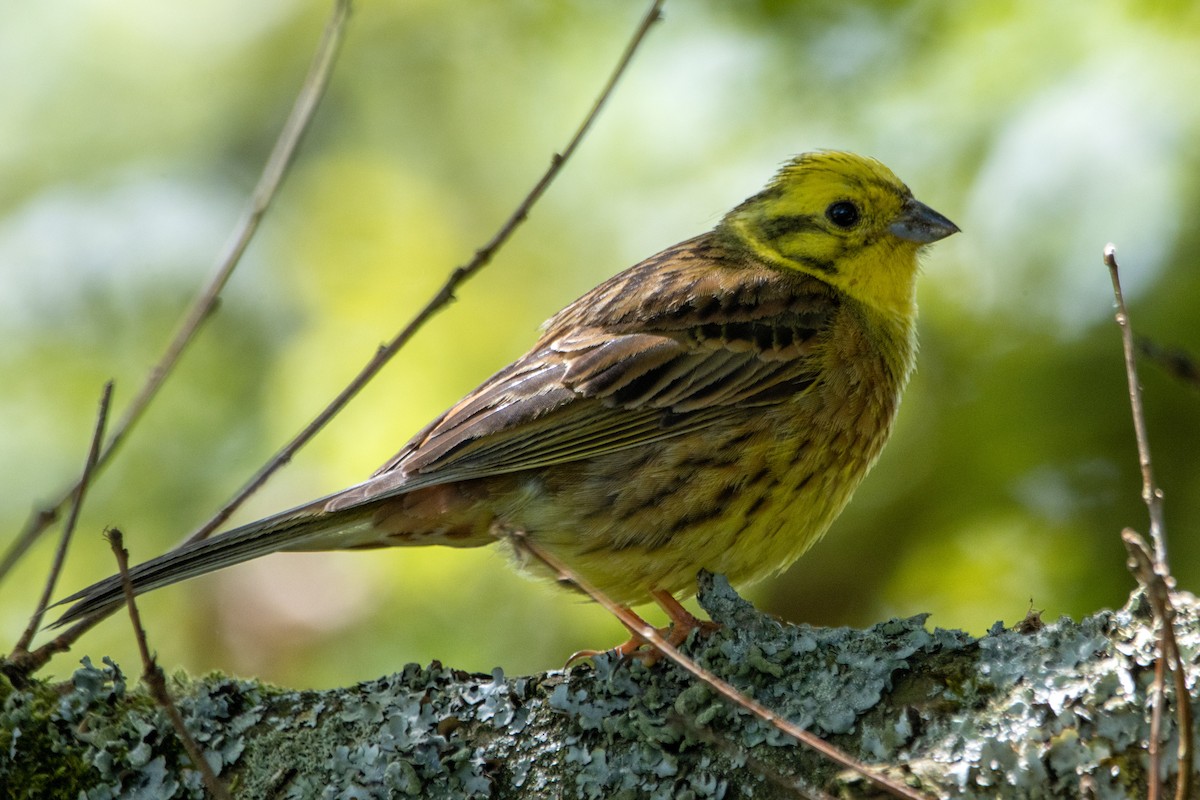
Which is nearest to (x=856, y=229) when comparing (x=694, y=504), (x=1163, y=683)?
(x=694, y=504)

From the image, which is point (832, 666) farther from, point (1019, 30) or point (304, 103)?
point (1019, 30)

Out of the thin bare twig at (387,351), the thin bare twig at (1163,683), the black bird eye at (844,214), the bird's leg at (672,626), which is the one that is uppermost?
the black bird eye at (844,214)

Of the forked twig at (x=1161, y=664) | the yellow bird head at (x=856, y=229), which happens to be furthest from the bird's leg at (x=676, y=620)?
the forked twig at (x=1161, y=664)

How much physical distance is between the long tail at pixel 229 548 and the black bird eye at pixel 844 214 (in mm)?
2202

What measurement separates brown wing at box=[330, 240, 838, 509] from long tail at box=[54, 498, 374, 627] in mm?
112

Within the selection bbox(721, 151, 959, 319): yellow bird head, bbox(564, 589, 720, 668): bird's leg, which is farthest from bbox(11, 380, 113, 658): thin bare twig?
bbox(721, 151, 959, 319): yellow bird head

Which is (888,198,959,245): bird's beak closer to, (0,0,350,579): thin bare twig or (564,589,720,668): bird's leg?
(564,589,720,668): bird's leg

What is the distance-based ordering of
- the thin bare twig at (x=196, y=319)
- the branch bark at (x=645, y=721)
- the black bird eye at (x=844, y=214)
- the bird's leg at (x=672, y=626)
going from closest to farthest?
the branch bark at (x=645, y=721) → the thin bare twig at (x=196, y=319) → the bird's leg at (x=672, y=626) → the black bird eye at (x=844, y=214)

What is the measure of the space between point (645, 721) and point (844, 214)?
2695 mm

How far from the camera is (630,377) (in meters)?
4.55

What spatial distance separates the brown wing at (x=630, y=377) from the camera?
4305mm

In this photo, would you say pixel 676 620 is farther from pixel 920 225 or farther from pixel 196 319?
pixel 920 225

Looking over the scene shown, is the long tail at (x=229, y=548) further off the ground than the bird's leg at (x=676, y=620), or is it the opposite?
the long tail at (x=229, y=548)

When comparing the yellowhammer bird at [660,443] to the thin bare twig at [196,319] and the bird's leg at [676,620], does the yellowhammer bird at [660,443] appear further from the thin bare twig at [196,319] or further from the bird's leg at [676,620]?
the thin bare twig at [196,319]
